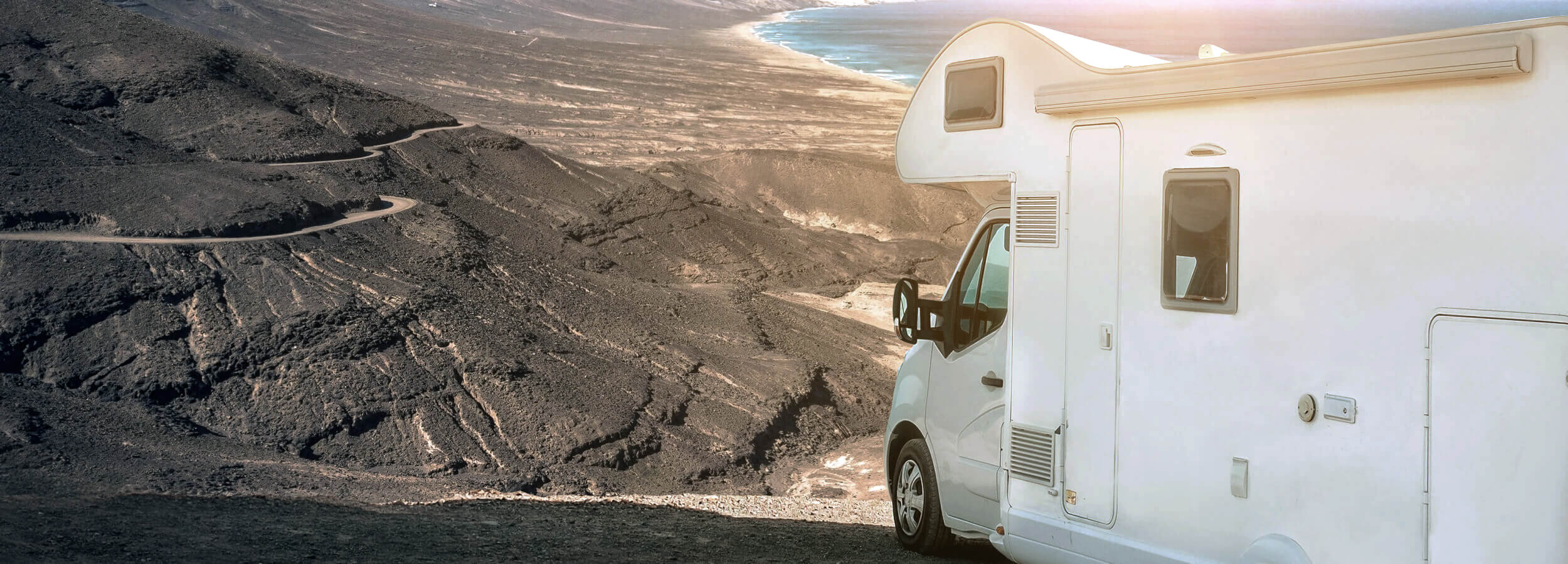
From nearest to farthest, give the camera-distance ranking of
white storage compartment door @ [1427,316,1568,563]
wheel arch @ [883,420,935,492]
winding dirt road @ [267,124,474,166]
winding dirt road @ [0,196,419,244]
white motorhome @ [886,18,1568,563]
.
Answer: white storage compartment door @ [1427,316,1568,563] → white motorhome @ [886,18,1568,563] → wheel arch @ [883,420,935,492] → winding dirt road @ [0,196,419,244] → winding dirt road @ [267,124,474,166]

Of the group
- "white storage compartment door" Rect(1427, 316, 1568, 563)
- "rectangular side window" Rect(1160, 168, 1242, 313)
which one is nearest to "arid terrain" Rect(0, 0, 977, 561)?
"rectangular side window" Rect(1160, 168, 1242, 313)

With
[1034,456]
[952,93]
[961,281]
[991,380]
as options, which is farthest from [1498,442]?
[961,281]

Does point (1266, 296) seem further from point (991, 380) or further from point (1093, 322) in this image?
Answer: point (991, 380)

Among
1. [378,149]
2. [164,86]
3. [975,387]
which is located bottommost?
[975,387]

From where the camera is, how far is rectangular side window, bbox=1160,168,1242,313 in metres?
5.27

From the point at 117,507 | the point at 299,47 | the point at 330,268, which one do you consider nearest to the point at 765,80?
the point at 299,47

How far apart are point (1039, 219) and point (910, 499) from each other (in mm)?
2693

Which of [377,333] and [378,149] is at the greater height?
[378,149]

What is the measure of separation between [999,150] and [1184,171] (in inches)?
53.9

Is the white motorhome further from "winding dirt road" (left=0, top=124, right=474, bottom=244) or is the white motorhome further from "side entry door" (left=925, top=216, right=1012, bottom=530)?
"winding dirt road" (left=0, top=124, right=474, bottom=244)

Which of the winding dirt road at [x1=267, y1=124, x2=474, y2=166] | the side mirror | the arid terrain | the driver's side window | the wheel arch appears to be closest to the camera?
Result: the driver's side window

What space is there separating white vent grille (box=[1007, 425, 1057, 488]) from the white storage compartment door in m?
2.09

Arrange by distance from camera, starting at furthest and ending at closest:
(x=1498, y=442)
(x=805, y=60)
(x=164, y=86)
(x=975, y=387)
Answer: (x=805, y=60) < (x=164, y=86) < (x=975, y=387) < (x=1498, y=442)

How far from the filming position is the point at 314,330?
14.4 meters
